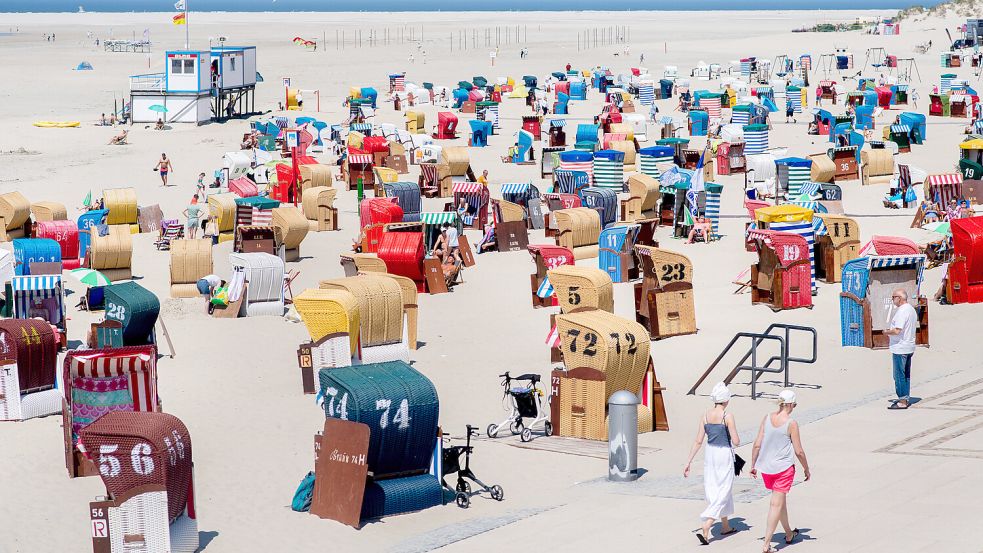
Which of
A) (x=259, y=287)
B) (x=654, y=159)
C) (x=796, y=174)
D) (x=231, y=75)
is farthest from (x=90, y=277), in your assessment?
(x=231, y=75)

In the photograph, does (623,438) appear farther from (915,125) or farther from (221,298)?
(915,125)

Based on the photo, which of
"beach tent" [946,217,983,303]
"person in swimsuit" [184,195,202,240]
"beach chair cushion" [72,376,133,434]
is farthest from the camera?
"person in swimsuit" [184,195,202,240]

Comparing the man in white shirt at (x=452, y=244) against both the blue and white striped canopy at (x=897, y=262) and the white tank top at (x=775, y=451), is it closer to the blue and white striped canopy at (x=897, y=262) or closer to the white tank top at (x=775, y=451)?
the blue and white striped canopy at (x=897, y=262)

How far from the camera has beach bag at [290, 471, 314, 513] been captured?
12.1 metres

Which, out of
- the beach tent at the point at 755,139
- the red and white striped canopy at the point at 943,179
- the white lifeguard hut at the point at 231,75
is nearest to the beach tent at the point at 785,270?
the red and white striped canopy at the point at 943,179

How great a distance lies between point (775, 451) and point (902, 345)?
4947mm

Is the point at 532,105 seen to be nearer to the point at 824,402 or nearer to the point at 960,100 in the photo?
the point at 960,100

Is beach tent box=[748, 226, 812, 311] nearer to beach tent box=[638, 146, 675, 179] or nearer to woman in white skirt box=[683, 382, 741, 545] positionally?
woman in white skirt box=[683, 382, 741, 545]

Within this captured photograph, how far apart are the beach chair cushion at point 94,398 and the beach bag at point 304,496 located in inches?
103

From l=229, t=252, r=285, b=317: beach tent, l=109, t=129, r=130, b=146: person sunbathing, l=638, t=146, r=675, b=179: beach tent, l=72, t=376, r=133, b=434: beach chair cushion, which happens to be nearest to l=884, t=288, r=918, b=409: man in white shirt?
l=72, t=376, r=133, b=434: beach chair cushion

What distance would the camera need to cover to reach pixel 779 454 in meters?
9.49

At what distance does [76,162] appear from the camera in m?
42.2

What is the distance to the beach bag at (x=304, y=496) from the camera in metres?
12.1

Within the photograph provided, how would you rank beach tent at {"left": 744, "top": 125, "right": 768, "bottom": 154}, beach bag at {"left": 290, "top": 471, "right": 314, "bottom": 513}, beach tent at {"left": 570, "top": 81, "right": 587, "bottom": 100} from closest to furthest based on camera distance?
1. beach bag at {"left": 290, "top": 471, "right": 314, "bottom": 513}
2. beach tent at {"left": 744, "top": 125, "right": 768, "bottom": 154}
3. beach tent at {"left": 570, "top": 81, "right": 587, "bottom": 100}
